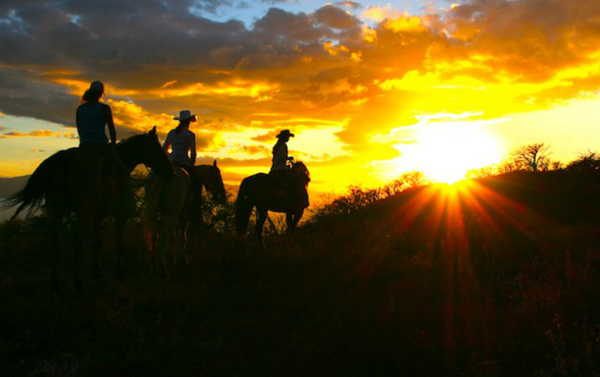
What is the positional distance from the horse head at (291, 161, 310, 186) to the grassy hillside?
3.87m

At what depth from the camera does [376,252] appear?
11281 mm

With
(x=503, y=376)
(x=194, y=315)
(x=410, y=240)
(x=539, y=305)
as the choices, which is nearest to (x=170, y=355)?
(x=194, y=315)

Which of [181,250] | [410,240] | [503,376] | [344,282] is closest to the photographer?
[503,376]

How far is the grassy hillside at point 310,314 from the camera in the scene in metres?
5.96

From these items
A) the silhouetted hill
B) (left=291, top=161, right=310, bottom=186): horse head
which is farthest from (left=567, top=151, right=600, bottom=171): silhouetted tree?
(left=291, top=161, right=310, bottom=186): horse head

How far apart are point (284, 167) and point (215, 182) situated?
2.15m

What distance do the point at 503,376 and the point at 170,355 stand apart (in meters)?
3.53

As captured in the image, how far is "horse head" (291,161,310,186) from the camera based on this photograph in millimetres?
16906

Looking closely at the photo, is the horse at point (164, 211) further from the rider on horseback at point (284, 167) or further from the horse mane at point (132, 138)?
the rider on horseback at point (284, 167)

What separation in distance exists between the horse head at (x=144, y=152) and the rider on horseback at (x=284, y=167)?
17.1 ft

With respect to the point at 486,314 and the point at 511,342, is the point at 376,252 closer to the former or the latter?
the point at 486,314

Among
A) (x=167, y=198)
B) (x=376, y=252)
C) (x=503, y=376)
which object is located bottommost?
(x=503, y=376)

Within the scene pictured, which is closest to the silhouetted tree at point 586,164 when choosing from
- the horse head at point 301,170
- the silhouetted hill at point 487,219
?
the silhouetted hill at point 487,219

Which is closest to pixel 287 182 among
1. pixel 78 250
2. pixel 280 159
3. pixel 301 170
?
pixel 280 159
